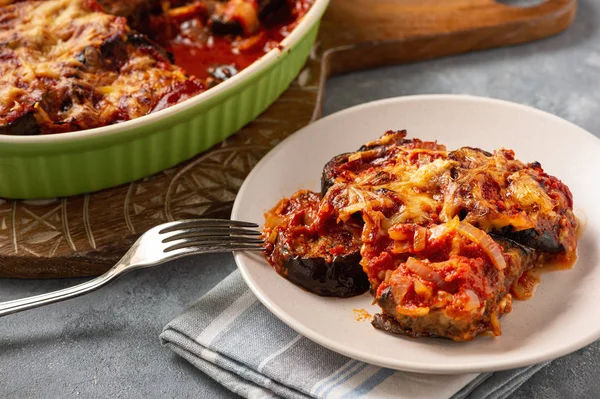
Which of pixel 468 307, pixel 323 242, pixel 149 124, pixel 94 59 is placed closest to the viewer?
pixel 468 307

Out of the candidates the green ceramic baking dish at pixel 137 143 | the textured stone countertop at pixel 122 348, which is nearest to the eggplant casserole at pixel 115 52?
the green ceramic baking dish at pixel 137 143

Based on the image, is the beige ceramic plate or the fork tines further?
the fork tines

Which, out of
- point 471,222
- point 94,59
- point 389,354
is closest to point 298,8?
point 94,59

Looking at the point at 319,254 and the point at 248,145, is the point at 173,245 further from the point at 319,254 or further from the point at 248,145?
the point at 248,145

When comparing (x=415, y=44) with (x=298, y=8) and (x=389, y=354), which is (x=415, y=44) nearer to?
(x=298, y=8)

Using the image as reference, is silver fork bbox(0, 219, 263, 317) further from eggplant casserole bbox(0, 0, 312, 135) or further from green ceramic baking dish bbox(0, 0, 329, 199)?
eggplant casserole bbox(0, 0, 312, 135)

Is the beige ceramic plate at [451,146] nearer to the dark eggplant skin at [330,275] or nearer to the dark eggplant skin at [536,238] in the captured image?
the dark eggplant skin at [330,275]

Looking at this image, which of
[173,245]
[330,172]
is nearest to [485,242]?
[330,172]

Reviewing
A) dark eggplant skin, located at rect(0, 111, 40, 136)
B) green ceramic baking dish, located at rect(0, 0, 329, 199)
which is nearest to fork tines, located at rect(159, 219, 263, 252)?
green ceramic baking dish, located at rect(0, 0, 329, 199)
